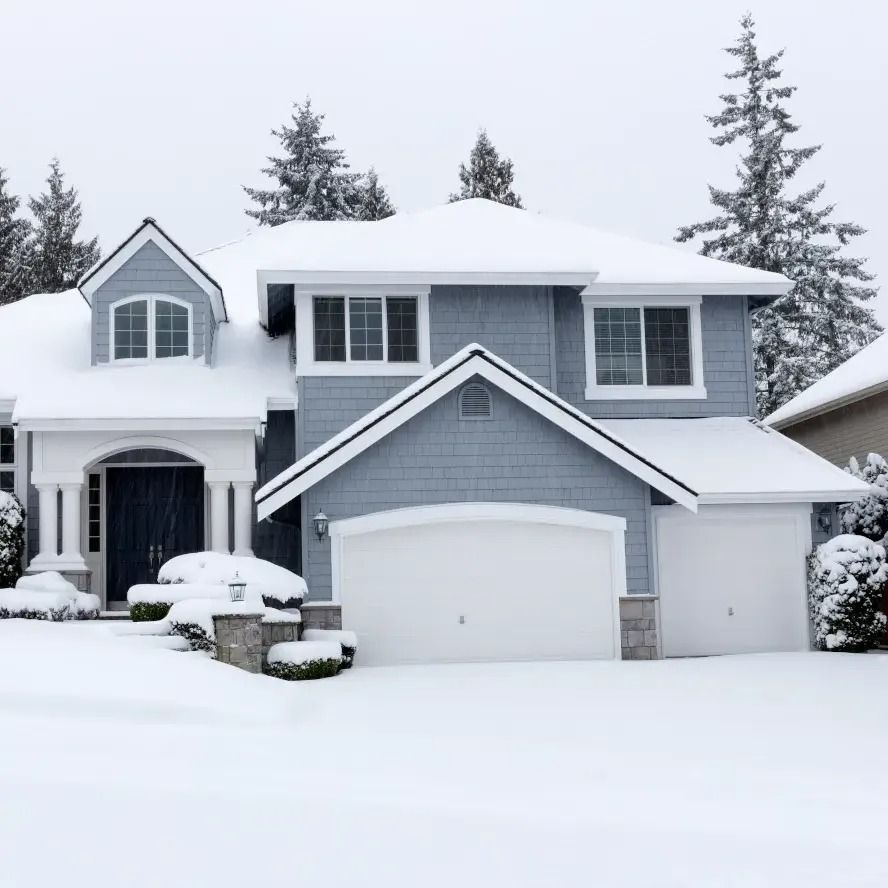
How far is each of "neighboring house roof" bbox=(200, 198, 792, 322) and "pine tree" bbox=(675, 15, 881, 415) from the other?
14.0m

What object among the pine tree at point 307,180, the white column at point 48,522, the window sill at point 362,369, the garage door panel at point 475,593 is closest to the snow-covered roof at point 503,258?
the window sill at point 362,369

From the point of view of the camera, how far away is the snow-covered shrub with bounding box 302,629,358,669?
51.0ft

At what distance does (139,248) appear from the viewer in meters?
19.2

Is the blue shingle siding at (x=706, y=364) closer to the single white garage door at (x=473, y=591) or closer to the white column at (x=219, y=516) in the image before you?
the single white garage door at (x=473, y=591)

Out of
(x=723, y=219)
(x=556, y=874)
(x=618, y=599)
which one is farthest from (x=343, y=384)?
(x=723, y=219)

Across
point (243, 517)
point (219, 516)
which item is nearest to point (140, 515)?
point (219, 516)

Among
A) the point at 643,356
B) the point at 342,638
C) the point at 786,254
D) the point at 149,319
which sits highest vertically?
the point at 786,254

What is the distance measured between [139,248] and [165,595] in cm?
646

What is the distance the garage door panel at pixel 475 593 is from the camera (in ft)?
54.1

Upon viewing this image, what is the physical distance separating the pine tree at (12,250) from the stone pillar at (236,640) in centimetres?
2975

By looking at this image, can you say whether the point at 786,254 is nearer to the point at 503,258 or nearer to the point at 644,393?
the point at 644,393

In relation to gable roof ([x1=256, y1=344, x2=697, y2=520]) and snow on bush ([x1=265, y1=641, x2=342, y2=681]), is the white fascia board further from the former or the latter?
snow on bush ([x1=265, y1=641, x2=342, y2=681])

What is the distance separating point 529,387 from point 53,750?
9.19 m

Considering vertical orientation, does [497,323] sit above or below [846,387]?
above
